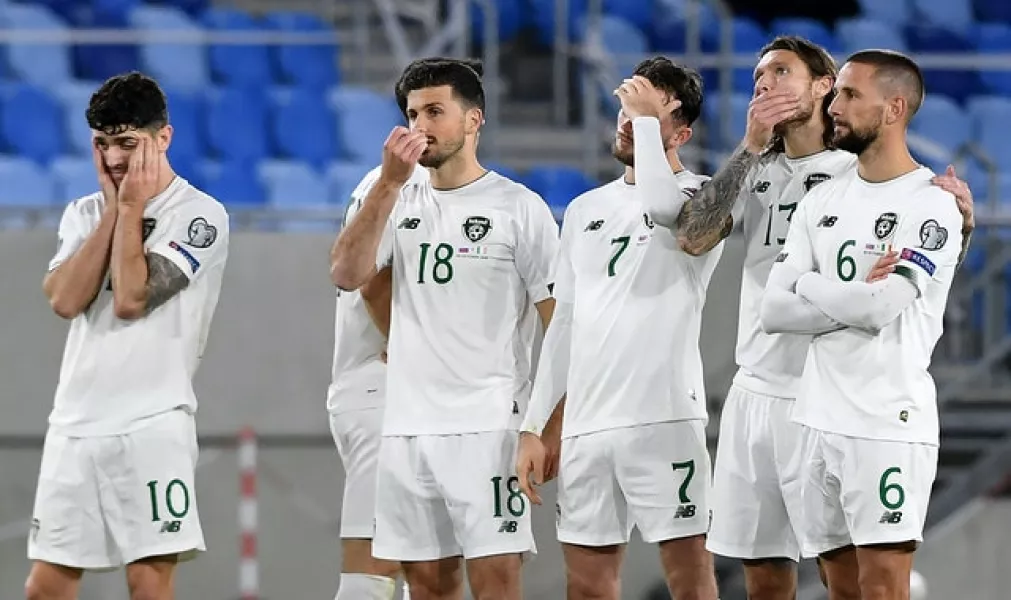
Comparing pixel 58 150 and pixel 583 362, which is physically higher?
pixel 58 150

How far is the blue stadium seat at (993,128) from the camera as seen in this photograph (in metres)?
11.5

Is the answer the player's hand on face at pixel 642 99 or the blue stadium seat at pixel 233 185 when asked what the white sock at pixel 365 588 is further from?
the blue stadium seat at pixel 233 185

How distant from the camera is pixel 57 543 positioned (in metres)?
5.76

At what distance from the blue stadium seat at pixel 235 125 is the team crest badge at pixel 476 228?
4664mm

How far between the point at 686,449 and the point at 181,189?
183 centimetres

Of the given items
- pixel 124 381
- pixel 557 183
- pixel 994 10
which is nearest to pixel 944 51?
pixel 994 10

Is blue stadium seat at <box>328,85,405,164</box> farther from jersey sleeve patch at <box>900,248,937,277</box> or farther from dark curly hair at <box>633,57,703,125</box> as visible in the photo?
jersey sleeve patch at <box>900,248,937,277</box>

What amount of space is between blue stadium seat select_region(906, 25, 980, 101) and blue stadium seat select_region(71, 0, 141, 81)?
5106 millimetres

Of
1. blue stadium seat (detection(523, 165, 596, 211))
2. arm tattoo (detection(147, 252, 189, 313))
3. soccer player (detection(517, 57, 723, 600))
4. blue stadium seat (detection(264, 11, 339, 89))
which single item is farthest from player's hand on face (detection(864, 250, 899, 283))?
blue stadium seat (detection(264, 11, 339, 89))

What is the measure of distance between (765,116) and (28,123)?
5.66m

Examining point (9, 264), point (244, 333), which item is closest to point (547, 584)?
point (244, 333)

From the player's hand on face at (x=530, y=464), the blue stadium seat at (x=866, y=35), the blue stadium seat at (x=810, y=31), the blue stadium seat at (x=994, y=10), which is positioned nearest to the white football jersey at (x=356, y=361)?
the player's hand on face at (x=530, y=464)

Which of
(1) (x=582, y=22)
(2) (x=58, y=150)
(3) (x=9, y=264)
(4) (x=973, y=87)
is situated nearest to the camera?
(3) (x=9, y=264)

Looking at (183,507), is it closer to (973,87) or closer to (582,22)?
(582,22)
